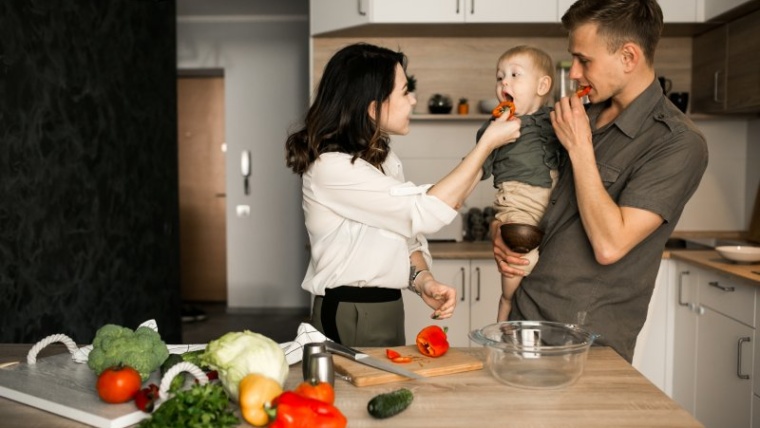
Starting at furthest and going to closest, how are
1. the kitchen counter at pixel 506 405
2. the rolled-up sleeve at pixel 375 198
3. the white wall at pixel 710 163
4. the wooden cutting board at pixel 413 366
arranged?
the white wall at pixel 710 163
the rolled-up sleeve at pixel 375 198
the wooden cutting board at pixel 413 366
the kitchen counter at pixel 506 405

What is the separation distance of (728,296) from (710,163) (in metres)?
1.56

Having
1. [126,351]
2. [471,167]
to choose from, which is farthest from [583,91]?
[126,351]

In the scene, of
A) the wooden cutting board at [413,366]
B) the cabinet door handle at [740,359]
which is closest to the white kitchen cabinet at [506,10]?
the cabinet door handle at [740,359]

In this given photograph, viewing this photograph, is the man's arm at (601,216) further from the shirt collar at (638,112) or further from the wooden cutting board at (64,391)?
the wooden cutting board at (64,391)

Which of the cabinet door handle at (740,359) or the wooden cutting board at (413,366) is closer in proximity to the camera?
the wooden cutting board at (413,366)

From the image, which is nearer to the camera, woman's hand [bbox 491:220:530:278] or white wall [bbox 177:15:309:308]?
woman's hand [bbox 491:220:530:278]

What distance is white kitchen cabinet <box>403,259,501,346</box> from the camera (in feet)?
13.7

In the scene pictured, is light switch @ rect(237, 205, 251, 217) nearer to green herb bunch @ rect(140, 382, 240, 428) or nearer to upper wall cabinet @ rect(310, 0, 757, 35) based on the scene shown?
upper wall cabinet @ rect(310, 0, 757, 35)

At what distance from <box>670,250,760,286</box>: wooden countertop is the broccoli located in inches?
90.7

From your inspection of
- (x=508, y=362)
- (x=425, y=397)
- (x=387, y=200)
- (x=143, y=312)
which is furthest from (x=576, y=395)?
(x=143, y=312)

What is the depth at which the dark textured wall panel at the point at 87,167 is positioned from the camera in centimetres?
312

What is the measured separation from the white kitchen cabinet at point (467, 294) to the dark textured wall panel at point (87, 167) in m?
1.55

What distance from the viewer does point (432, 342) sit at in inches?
72.8

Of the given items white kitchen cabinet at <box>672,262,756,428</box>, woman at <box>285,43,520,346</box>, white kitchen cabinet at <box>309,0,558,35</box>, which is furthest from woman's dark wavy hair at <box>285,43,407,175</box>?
white kitchen cabinet at <box>309,0,558,35</box>
